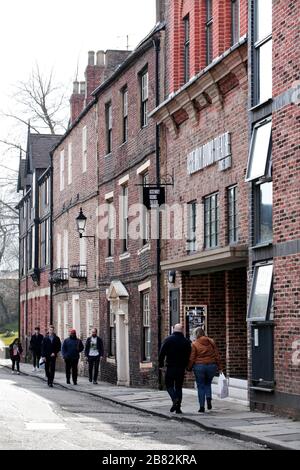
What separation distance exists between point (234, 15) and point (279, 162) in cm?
537

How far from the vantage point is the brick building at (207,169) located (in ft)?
70.6

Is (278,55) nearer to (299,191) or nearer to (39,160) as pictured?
(299,191)

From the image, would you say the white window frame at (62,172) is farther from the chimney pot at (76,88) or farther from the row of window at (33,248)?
the row of window at (33,248)

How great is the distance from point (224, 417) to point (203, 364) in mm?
1413

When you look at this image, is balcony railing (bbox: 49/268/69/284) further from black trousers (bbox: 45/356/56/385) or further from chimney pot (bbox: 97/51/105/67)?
black trousers (bbox: 45/356/56/385)

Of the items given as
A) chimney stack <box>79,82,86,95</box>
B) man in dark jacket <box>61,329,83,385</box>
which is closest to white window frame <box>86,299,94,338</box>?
man in dark jacket <box>61,329,83,385</box>

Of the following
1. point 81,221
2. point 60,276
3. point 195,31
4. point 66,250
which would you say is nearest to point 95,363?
point 81,221

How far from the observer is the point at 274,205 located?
18.9 meters

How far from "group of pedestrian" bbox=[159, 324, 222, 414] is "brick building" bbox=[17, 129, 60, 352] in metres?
26.6

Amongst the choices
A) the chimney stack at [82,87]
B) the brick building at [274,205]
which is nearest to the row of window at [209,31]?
the brick building at [274,205]

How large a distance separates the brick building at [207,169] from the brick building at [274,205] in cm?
89

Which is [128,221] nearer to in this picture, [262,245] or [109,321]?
[109,321]

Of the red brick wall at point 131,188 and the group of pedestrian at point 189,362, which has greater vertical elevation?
the red brick wall at point 131,188

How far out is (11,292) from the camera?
94750 mm
